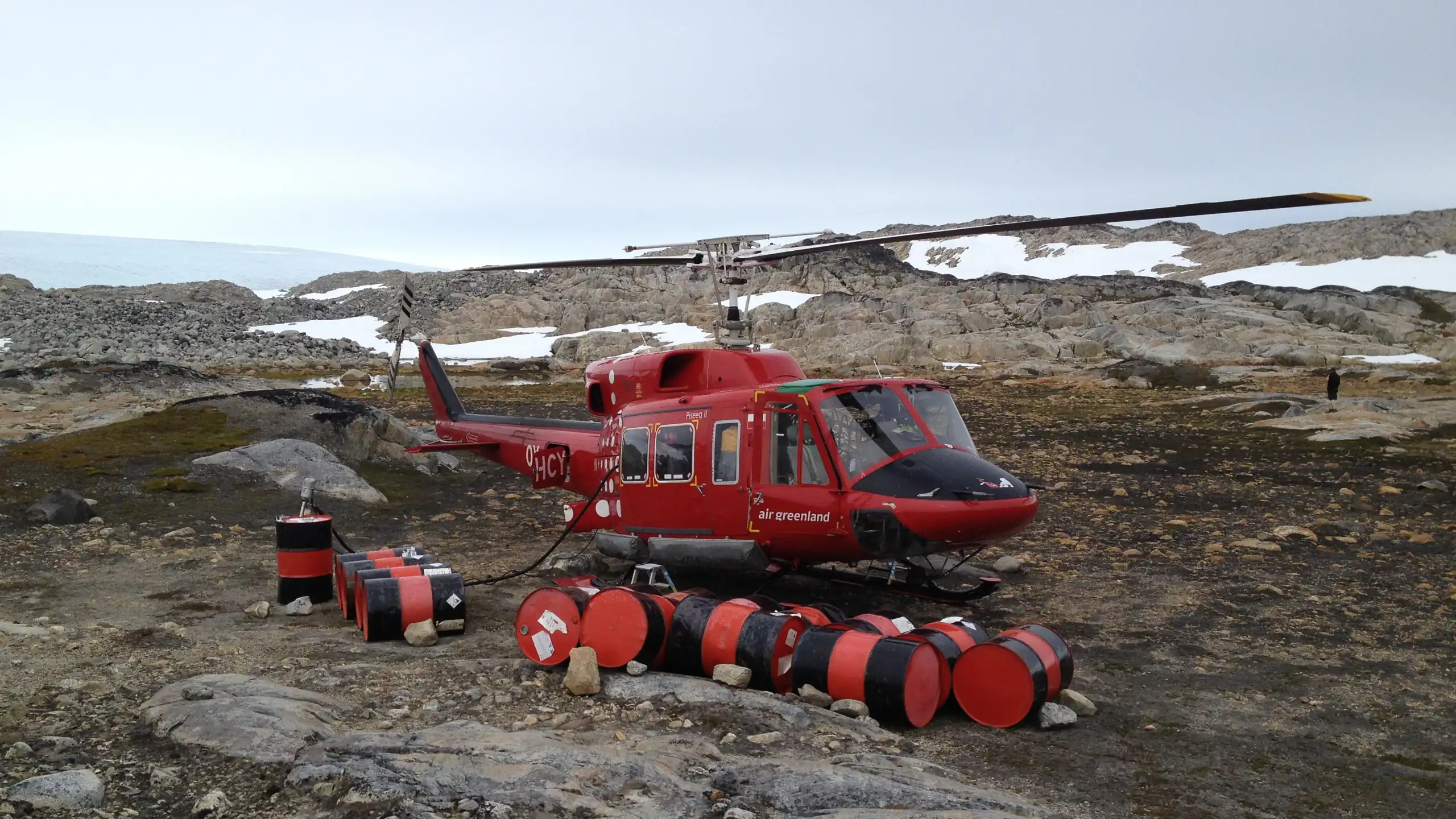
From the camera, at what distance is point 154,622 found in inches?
322

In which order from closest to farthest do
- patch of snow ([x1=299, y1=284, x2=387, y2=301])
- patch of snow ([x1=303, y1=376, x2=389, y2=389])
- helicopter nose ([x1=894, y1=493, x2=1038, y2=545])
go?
helicopter nose ([x1=894, y1=493, x2=1038, y2=545]) < patch of snow ([x1=303, y1=376, x2=389, y2=389]) < patch of snow ([x1=299, y1=284, x2=387, y2=301])

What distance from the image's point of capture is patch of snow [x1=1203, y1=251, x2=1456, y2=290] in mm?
94875

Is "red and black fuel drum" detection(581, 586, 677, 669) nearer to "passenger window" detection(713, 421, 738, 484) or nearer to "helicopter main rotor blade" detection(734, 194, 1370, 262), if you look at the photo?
"passenger window" detection(713, 421, 738, 484)

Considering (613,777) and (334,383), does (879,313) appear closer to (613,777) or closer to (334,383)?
(334,383)

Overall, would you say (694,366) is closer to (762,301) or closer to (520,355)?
(520,355)

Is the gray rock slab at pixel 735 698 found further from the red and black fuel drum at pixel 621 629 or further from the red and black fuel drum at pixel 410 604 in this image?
the red and black fuel drum at pixel 410 604

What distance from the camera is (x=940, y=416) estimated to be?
9.38 meters

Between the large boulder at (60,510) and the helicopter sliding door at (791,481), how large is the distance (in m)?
8.74

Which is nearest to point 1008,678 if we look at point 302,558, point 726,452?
point 726,452

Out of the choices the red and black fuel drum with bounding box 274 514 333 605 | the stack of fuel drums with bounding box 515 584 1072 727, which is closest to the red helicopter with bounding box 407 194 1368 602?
the stack of fuel drums with bounding box 515 584 1072 727

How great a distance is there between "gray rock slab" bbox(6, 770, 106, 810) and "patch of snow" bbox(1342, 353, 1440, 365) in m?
61.0

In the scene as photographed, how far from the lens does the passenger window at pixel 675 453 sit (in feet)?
31.9

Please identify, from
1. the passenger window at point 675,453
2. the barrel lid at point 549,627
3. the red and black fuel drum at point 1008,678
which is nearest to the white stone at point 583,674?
the barrel lid at point 549,627

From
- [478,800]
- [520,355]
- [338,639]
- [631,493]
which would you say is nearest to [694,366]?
[631,493]
